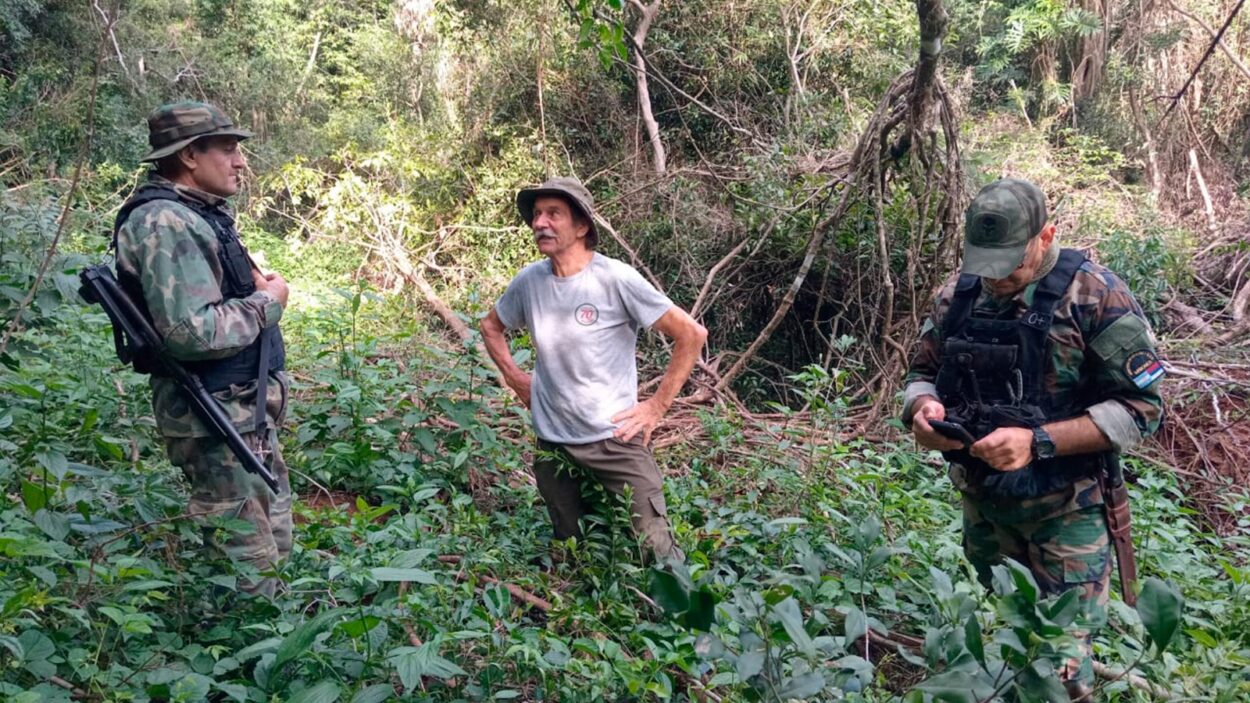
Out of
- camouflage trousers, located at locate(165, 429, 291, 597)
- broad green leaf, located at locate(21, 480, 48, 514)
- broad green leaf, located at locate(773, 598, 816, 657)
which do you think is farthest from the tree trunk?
broad green leaf, located at locate(773, 598, 816, 657)

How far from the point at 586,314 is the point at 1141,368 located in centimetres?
183

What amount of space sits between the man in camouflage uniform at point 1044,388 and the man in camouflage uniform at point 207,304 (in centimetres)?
220

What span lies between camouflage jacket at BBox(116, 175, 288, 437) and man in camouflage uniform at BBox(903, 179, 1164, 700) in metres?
2.22

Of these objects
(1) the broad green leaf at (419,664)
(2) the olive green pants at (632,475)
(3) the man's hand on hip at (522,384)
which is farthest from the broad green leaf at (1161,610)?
(3) the man's hand on hip at (522,384)

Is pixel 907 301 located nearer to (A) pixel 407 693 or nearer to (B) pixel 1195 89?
(A) pixel 407 693

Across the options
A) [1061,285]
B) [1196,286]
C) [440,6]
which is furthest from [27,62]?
[1196,286]

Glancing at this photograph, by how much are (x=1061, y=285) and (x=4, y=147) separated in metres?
12.4

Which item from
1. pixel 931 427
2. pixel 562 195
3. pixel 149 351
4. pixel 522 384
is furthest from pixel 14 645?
pixel 931 427

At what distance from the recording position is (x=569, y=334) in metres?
3.27

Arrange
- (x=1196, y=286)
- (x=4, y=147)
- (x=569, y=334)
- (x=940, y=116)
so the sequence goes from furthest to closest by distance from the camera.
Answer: (x=4, y=147)
(x=1196, y=286)
(x=940, y=116)
(x=569, y=334)

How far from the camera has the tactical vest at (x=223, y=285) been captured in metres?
2.74

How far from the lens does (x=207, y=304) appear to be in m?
2.69

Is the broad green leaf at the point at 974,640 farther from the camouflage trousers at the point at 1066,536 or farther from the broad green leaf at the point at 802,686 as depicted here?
the camouflage trousers at the point at 1066,536

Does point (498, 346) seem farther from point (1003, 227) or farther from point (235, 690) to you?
point (1003, 227)
